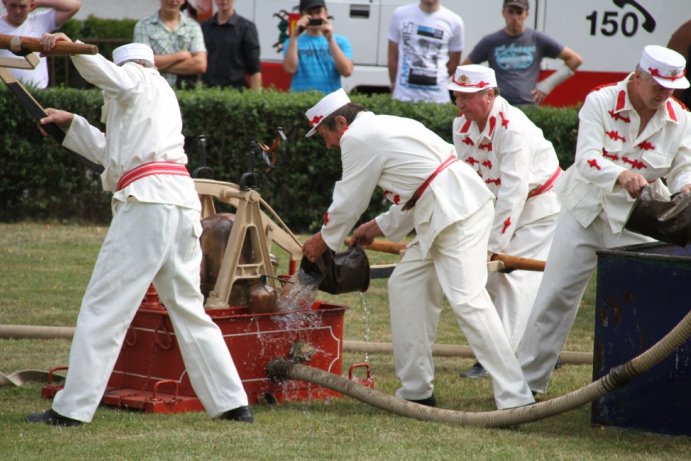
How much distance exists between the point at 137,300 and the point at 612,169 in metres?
2.34

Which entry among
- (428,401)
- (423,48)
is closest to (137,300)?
(428,401)

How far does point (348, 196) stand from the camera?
23.1ft

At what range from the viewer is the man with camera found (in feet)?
42.2

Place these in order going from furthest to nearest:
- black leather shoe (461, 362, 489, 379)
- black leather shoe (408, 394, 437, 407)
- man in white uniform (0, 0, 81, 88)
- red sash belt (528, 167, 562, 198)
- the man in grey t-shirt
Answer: the man in grey t-shirt
man in white uniform (0, 0, 81, 88)
red sash belt (528, 167, 562, 198)
black leather shoe (461, 362, 489, 379)
black leather shoe (408, 394, 437, 407)

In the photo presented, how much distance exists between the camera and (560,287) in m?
7.33

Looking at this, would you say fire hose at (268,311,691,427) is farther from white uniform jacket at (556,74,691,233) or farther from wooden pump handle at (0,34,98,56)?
wooden pump handle at (0,34,98,56)

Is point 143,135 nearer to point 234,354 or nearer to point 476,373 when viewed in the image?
point 234,354

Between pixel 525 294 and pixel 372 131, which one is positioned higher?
pixel 372 131

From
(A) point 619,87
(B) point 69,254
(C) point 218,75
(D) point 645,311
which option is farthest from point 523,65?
(D) point 645,311

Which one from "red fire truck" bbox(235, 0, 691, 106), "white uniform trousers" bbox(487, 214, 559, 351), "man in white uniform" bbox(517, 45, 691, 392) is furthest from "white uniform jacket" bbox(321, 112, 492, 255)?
"red fire truck" bbox(235, 0, 691, 106)

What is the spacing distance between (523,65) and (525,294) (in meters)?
4.81

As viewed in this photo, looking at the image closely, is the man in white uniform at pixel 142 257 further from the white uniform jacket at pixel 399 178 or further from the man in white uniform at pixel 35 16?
the man in white uniform at pixel 35 16

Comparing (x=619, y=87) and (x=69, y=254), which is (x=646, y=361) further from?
(x=69, y=254)

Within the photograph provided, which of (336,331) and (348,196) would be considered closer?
(348,196)
